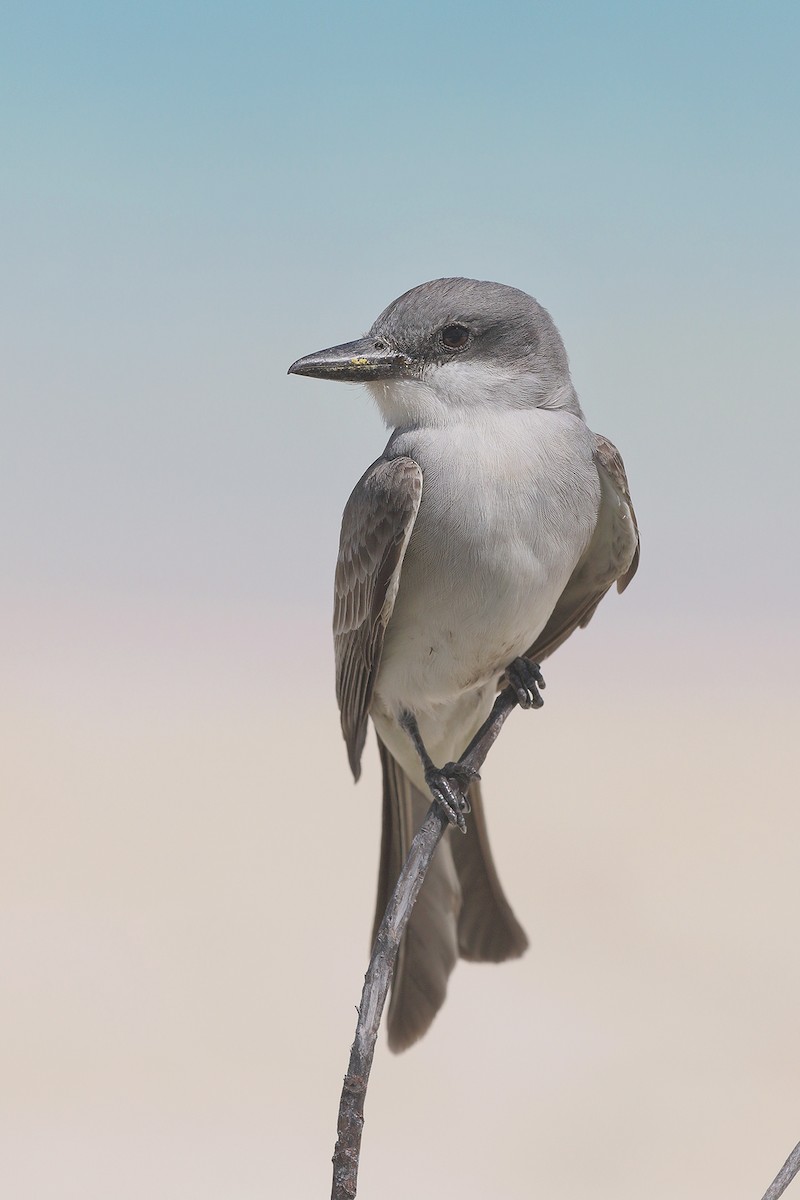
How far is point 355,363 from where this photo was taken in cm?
354

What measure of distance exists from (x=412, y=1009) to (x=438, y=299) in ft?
6.97

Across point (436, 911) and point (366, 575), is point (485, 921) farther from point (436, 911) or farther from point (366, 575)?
point (366, 575)

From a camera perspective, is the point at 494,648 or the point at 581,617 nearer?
the point at 494,648

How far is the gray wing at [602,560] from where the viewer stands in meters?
3.85

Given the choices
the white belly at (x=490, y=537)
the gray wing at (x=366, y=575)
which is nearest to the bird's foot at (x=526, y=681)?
the white belly at (x=490, y=537)

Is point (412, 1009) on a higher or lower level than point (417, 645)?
lower

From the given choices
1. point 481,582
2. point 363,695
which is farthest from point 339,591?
point 481,582

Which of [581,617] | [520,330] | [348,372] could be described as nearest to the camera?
[348,372]

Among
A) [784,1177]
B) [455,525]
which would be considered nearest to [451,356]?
[455,525]

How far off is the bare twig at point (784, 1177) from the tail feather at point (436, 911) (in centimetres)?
179

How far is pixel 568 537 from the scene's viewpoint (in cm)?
364

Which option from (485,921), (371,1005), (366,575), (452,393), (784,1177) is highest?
(452,393)

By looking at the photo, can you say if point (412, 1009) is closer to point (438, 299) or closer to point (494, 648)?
point (494, 648)

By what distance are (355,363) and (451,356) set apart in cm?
31
